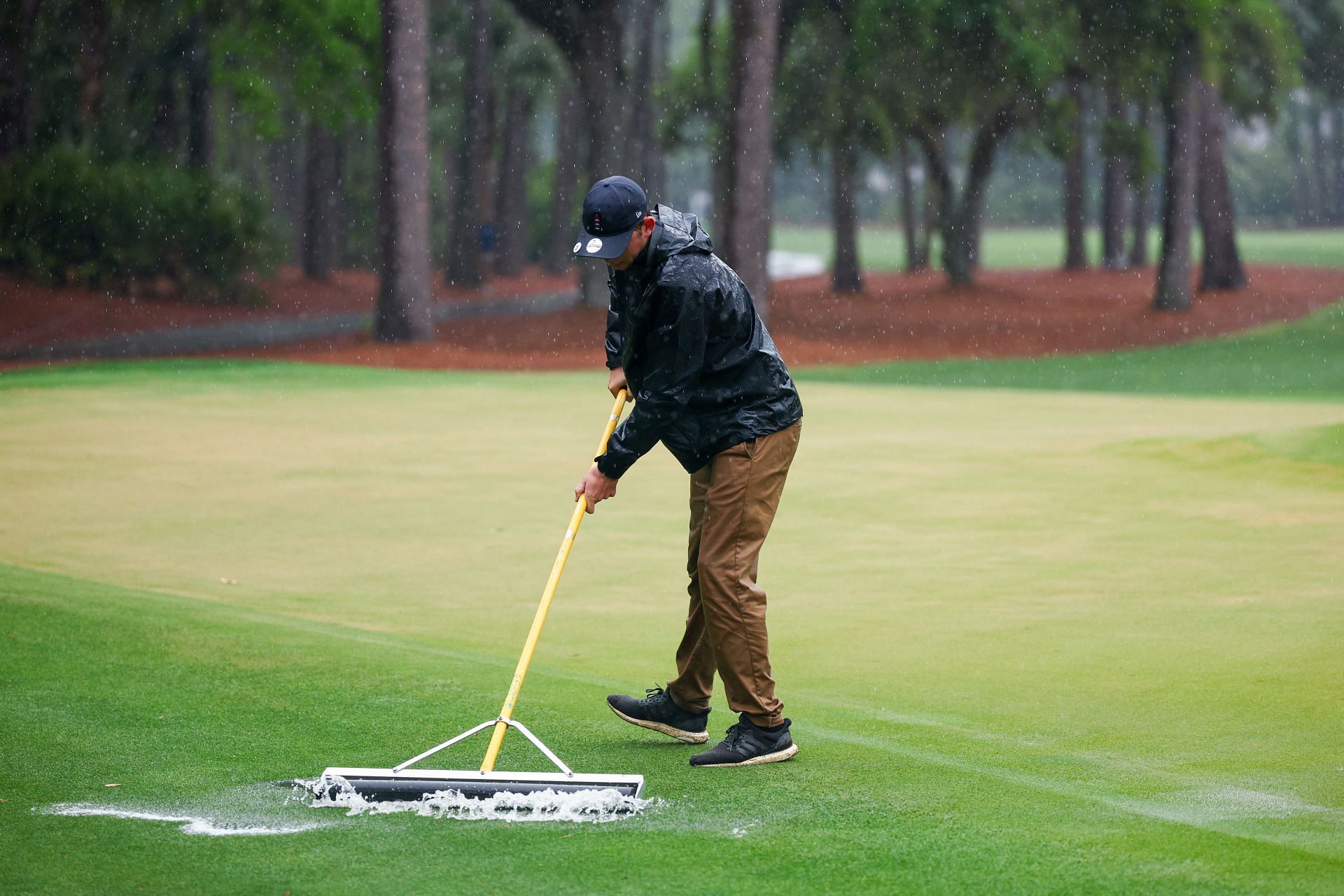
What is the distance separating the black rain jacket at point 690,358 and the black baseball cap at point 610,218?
14cm

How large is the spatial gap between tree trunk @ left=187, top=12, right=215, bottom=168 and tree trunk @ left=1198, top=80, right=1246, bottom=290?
23740 millimetres

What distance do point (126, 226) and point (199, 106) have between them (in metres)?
8.41

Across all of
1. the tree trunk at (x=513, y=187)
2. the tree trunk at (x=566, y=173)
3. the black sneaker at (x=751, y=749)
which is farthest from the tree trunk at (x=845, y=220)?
the black sneaker at (x=751, y=749)

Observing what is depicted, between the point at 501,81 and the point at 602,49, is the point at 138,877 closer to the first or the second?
the point at 602,49

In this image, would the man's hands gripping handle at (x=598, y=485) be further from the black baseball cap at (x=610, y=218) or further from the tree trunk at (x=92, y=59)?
the tree trunk at (x=92, y=59)

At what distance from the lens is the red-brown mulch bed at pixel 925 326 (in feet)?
93.8

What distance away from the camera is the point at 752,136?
1186 inches

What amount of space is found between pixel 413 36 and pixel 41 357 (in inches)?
317

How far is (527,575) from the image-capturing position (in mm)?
9656

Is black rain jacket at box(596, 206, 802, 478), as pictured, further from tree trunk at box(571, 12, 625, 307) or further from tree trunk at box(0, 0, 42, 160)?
tree trunk at box(0, 0, 42, 160)

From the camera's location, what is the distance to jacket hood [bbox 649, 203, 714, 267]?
221 inches

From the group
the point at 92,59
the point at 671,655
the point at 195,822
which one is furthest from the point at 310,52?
the point at 195,822

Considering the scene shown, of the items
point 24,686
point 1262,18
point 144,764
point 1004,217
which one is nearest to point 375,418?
point 24,686

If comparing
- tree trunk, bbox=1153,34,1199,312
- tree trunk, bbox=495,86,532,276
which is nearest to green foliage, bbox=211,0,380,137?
tree trunk, bbox=1153,34,1199,312
